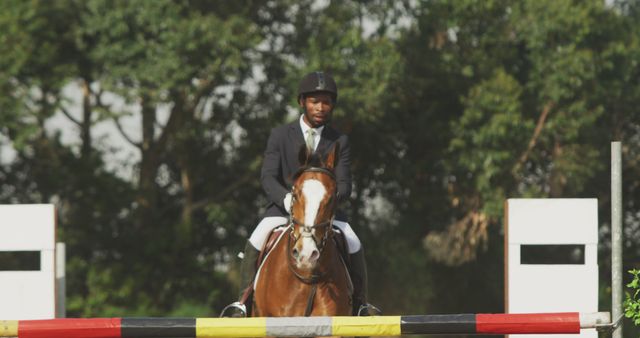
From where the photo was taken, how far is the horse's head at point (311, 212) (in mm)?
7387

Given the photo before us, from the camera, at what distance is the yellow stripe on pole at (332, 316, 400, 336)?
23.6ft

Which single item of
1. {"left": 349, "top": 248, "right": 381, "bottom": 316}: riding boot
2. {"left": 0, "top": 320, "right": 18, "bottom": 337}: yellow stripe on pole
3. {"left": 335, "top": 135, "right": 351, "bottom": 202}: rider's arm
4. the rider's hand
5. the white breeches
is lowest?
{"left": 0, "top": 320, "right": 18, "bottom": 337}: yellow stripe on pole

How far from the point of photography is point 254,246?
8.51m

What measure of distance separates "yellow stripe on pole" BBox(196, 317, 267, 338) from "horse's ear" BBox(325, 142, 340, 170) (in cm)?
121

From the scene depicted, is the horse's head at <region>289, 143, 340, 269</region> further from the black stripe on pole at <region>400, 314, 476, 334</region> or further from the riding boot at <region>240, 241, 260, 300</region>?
the riding boot at <region>240, 241, 260, 300</region>

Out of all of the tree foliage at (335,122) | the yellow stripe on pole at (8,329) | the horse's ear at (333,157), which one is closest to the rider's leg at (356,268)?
the horse's ear at (333,157)

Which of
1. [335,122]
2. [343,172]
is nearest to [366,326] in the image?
[343,172]

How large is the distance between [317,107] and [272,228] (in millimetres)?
856

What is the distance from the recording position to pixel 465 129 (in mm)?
24891

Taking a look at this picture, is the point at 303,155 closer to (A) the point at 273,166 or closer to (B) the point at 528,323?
(A) the point at 273,166

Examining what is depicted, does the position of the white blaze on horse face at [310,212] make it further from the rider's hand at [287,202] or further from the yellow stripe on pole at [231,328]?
the yellow stripe on pole at [231,328]

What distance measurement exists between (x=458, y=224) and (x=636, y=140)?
14.0 feet

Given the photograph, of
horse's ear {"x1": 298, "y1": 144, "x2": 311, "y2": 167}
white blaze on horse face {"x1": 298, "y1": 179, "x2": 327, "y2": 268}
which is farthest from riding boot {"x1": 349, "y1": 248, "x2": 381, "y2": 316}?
white blaze on horse face {"x1": 298, "y1": 179, "x2": 327, "y2": 268}

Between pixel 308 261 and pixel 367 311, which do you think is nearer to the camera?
pixel 308 261
